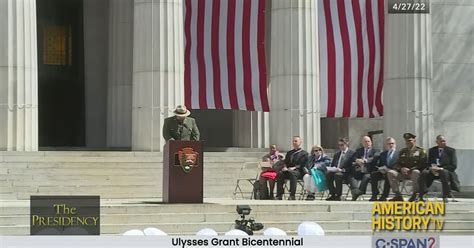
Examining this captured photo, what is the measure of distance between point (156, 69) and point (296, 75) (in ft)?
14.7

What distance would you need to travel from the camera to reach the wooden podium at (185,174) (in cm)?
1989

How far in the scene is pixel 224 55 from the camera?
1204 inches

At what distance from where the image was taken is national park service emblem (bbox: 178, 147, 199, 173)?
65.1ft

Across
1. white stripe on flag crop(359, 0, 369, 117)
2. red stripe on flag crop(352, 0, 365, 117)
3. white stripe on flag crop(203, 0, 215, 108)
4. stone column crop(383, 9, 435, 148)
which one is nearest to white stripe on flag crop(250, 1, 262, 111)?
white stripe on flag crop(203, 0, 215, 108)

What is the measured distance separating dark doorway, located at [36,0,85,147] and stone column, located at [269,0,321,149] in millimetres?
10699

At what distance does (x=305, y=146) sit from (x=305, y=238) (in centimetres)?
1935

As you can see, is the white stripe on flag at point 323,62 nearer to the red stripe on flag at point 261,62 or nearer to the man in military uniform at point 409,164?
the red stripe on flag at point 261,62

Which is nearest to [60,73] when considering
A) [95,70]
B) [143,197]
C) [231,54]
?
[95,70]

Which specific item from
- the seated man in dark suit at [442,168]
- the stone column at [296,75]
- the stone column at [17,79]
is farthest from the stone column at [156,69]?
the seated man in dark suit at [442,168]

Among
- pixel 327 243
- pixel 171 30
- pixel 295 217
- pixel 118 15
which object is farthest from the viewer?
pixel 118 15

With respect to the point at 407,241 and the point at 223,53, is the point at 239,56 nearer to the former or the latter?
the point at 223,53

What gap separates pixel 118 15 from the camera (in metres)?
34.9

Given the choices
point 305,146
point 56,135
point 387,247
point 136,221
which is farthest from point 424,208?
point 56,135

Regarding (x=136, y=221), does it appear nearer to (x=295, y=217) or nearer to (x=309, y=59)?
(x=295, y=217)
